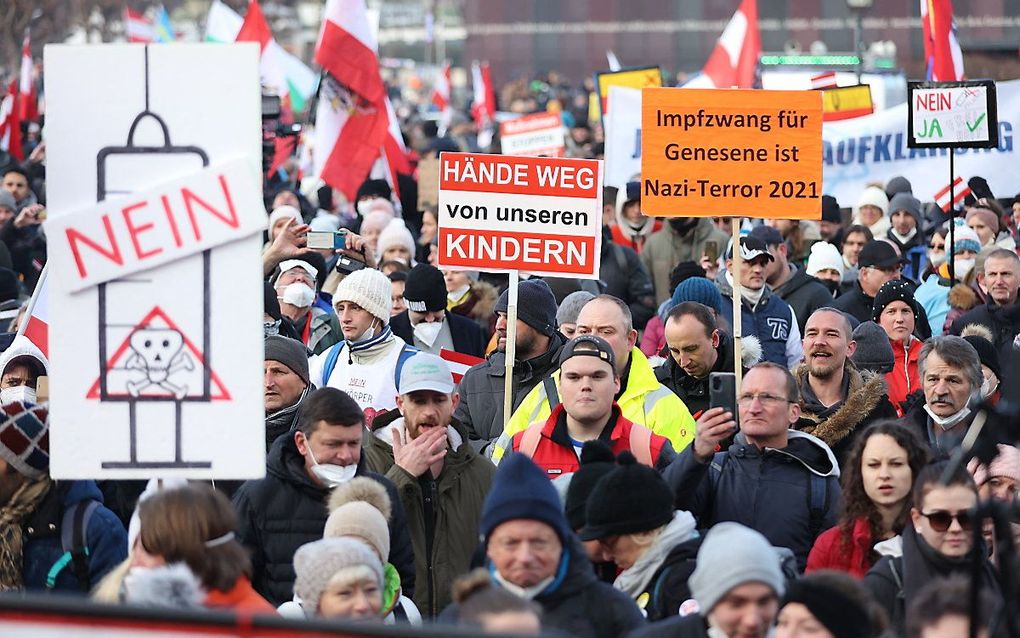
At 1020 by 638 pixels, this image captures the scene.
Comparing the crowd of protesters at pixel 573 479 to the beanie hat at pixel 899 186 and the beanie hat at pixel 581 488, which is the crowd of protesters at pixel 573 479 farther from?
the beanie hat at pixel 899 186

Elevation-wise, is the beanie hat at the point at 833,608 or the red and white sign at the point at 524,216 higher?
the red and white sign at the point at 524,216

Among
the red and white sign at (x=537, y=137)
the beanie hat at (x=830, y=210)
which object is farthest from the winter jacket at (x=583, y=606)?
the red and white sign at (x=537, y=137)

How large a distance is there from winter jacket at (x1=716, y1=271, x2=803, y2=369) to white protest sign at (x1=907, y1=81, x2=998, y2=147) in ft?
9.46

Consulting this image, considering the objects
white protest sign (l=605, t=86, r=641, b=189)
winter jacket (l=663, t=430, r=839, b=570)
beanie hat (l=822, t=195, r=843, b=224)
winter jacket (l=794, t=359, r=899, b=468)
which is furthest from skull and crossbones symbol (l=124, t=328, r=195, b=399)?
white protest sign (l=605, t=86, r=641, b=189)

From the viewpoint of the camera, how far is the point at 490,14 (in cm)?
7088

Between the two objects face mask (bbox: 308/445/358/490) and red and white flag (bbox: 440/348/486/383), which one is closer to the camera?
face mask (bbox: 308/445/358/490)

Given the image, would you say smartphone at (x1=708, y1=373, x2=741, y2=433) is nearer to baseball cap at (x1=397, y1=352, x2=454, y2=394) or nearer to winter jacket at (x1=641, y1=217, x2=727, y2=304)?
baseball cap at (x1=397, y1=352, x2=454, y2=394)

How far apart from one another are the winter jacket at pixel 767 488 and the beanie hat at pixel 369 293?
2347 mm

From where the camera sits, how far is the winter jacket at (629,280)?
12.2 meters

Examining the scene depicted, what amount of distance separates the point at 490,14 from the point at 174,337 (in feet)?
219

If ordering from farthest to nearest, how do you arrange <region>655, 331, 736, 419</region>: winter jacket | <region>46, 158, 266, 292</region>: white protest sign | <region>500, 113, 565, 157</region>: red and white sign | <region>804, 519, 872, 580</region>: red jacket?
1. <region>500, 113, 565, 157</region>: red and white sign
2. <region>655, 331, 736, 419</region>: winter jacket
3. <region>804, 519, 872, 580</region>: red jacket
4. <region>46, 158, 266, 292</region>: white protest sign

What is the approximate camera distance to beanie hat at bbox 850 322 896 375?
9219mm

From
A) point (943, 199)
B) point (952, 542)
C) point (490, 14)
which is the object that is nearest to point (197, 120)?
point (952, 542)

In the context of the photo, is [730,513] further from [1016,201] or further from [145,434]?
[1016,201]
